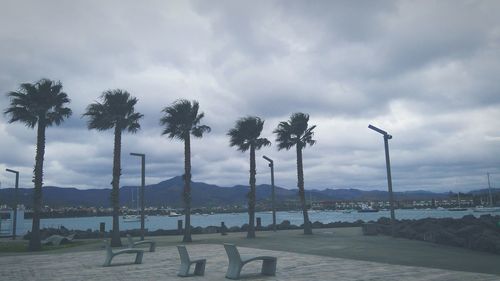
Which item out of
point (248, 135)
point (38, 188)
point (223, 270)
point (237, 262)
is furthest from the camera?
point (248, 135)

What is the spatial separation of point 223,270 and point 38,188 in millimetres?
16056

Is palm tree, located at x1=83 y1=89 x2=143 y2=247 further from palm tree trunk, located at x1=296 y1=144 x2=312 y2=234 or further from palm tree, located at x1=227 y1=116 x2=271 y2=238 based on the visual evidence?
palm tree trunk, located at x1=296 y1=144 x2=312 y2=234

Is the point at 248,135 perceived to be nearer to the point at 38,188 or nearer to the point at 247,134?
the point at 247,134

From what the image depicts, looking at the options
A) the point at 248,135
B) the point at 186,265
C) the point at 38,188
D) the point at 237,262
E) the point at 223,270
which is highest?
the point at 248,135

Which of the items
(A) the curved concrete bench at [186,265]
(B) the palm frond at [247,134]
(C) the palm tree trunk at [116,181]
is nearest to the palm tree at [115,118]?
(C) the palm tree trunk at [116,181]

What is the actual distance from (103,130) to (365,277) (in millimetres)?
20203

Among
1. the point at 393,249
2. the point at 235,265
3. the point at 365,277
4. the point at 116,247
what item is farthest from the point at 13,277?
the point at 393,249

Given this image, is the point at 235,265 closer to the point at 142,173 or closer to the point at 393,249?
the point at 393,249

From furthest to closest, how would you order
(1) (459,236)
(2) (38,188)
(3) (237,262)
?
(2) (38,188)
(1) (459,236)
(3) (237,262)

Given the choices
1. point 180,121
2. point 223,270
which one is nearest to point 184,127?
point 180,121

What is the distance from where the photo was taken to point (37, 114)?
25953mm

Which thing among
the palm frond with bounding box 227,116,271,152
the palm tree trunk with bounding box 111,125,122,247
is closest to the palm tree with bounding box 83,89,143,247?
the palm tree trunk with bounding box 111,125,122,247

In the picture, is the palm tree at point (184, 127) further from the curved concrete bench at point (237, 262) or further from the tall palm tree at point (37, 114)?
the curved concrete bench at point (237, 262)

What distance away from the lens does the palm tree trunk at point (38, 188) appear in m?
25.4
